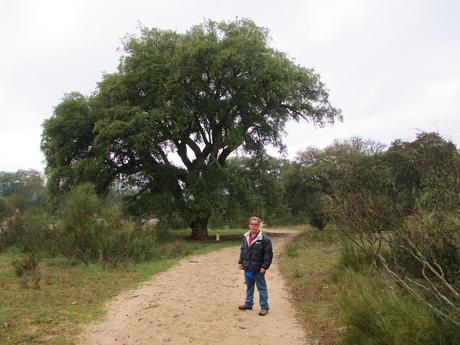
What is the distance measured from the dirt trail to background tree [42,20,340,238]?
12977 mm

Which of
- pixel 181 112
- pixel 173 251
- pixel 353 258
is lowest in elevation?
pixel 173 251

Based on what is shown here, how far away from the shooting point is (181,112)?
2270cm

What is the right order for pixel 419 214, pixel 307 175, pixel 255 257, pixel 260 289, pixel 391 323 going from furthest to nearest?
pixel 307 175 < pixel 255 257 < pixel 260 289 < pixel 419 214 < pixel 391 323

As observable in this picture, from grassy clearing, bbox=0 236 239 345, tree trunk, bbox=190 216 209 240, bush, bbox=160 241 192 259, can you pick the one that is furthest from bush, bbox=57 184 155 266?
tree trunk, bbox=190 216 209 240

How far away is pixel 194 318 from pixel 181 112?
16828 millimetres

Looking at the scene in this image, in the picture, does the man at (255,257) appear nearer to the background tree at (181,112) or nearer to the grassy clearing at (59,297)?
the grassy clearing at (59,297)

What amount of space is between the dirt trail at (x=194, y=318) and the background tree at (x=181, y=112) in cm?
1298

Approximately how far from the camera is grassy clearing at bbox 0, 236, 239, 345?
20.9ft

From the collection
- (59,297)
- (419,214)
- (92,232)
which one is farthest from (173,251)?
(419,214)

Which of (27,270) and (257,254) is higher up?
(257,254)

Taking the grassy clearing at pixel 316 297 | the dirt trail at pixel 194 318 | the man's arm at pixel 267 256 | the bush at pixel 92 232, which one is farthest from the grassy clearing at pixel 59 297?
the grassy clearing at pixel 316 297

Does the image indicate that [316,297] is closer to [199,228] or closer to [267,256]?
[267,256]

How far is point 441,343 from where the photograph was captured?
4.12m

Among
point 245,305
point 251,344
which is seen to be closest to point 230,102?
point 245,305
